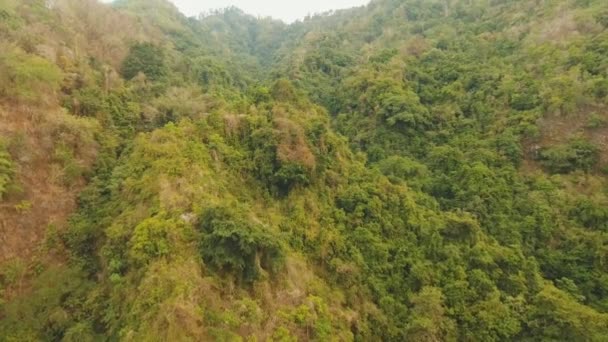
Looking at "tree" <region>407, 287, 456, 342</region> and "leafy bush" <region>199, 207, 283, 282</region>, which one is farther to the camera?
"tree" <region>407, 287, 456, 342</region>

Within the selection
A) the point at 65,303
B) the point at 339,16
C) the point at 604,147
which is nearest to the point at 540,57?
the point at 604,147

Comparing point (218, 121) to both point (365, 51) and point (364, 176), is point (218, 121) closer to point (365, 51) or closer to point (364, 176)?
point (364, 176)

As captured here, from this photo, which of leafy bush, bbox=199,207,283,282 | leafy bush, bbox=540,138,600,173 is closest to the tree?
leafy bush, bbox=199,207,283,282

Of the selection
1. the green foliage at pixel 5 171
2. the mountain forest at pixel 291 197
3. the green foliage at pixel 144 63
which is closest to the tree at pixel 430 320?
the mountain forest at pixel 291 197

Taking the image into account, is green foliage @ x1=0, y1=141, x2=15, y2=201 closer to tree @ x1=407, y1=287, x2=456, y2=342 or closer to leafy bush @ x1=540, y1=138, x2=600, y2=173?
tree @ x1=407, y1=287, x2=456, y2=342

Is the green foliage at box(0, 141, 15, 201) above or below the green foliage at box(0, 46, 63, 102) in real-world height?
below

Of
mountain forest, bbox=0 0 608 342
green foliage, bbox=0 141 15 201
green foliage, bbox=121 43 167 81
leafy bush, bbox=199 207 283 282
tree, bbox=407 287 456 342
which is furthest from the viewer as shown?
green foliage, bbox=121 43 167 81

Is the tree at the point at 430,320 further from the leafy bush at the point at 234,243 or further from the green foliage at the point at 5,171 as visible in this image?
the green foliage at the point at 5,171

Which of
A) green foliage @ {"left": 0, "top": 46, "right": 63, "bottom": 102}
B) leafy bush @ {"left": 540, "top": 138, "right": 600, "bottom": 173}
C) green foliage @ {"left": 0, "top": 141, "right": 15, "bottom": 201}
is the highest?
green foliage @ {"left": 0, "top": 46, "right": 63, "bottom": 102}
